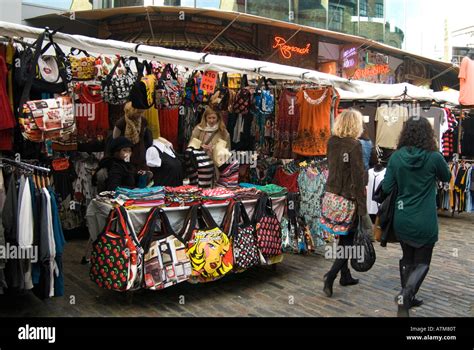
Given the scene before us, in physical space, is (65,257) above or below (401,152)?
below

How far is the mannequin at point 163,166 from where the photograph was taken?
21.1 ft

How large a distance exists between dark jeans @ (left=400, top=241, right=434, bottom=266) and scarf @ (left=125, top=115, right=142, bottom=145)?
3.56m

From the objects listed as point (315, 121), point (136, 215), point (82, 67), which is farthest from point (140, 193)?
point (315, 121)

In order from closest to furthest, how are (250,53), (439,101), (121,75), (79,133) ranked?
(121,75) → (79,133) → (439,101) → (250,53)

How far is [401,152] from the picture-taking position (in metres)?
4.54

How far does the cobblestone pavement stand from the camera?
4.83 meters

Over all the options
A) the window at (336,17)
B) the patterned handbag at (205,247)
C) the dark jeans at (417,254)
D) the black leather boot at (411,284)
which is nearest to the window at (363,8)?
the window at (336,17)

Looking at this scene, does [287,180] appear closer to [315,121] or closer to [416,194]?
[315,121]

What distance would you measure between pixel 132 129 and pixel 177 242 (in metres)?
1.96

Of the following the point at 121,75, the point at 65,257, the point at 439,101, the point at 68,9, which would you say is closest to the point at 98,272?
the point at 65,257

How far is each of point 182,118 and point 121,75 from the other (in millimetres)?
1487

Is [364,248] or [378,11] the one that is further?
[378,11]

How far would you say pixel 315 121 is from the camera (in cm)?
716
